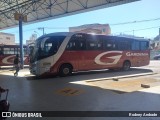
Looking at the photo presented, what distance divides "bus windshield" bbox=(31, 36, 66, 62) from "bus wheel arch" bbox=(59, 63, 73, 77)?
1224 millimetres

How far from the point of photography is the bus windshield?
14711 millimetres

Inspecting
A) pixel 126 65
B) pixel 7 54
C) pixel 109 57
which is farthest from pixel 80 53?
pixel 7 54

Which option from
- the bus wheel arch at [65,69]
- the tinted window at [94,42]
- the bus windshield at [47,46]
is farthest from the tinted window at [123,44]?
the bus windshield at [47,46]

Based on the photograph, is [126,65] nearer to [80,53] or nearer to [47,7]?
[80,53]

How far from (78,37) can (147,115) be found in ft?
34.9

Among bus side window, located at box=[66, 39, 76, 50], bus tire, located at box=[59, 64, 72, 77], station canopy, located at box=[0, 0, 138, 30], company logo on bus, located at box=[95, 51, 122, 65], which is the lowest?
bus tire, located at box=[59, 64, 72, 77]

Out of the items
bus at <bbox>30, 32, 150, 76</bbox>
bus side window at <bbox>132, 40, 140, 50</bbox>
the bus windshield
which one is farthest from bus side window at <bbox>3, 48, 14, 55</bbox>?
bus side window at <bbox>132, 40, 140, 50</bbox>

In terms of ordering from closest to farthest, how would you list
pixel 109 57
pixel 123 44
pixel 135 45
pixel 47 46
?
pixel 47 46 < pixel 109 57 < pixel 123 44 < pixel 135 45

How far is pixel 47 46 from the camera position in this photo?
48.4 ft

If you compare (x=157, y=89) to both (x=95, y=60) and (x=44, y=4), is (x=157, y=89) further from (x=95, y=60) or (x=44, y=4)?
(x=44, y=4)

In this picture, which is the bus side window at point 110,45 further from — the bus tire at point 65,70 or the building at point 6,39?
the building at point 6,39

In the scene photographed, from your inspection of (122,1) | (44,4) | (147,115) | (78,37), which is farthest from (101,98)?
(44,4)

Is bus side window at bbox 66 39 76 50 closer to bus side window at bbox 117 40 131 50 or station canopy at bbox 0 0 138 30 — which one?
bus side window at bbox 117 40 131 50

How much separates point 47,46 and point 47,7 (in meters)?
8.49
